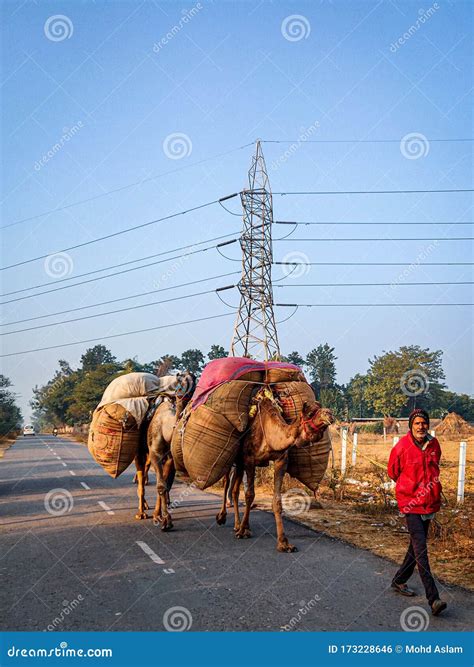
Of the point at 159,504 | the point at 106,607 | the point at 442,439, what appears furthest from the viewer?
the point at 442,439

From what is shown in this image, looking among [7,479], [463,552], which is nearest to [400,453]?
[463,552]

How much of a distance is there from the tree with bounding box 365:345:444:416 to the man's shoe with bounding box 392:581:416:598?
61.0 meters

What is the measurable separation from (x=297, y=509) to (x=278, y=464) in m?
3.70

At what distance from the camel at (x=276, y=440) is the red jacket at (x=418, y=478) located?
1.88m

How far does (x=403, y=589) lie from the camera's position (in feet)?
23.6

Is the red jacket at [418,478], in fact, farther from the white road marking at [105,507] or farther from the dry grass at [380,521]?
the white road marking at [105,507]

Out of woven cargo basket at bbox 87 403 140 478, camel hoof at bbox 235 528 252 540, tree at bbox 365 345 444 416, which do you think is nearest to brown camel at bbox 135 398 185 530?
woven cargo basket at bbox 87 403 140 478

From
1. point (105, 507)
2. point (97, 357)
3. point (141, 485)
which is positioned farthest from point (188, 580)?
point (97, 357)

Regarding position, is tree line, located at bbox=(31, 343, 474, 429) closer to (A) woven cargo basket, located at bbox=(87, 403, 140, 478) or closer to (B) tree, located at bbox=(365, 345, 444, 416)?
(B) tree, located at bbox=(365, 345, 444, 416)

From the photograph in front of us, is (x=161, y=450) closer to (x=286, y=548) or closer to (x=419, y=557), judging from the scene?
(x=286, y=548)

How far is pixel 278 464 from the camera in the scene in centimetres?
1032

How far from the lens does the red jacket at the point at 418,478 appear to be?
702cm

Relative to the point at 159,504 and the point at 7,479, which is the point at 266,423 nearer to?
the point at 159,504

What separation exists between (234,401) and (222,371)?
2.14 feet
